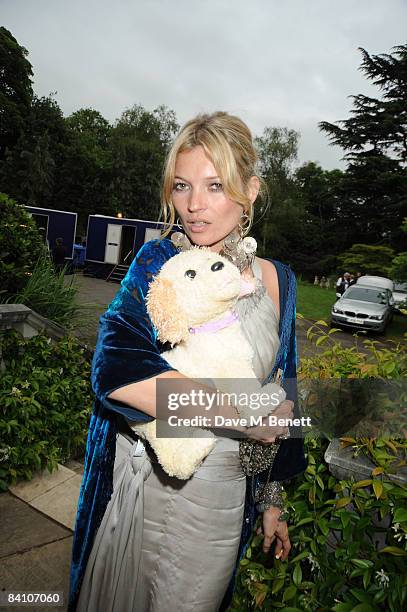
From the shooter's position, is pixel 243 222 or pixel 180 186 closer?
pixel 180 186

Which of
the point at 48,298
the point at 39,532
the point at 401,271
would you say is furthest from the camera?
the point at 401,271

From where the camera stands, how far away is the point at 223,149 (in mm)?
1395

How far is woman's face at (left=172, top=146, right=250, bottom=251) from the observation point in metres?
1.42

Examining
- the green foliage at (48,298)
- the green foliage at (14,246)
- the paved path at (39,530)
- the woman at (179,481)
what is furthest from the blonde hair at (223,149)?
the green foliage at (48,298)

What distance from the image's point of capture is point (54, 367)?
4172 millimetres

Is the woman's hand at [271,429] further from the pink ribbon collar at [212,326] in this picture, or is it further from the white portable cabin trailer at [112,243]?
the white portable cabin trailer at [112,243]

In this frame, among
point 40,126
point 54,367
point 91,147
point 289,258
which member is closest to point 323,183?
point 289,258

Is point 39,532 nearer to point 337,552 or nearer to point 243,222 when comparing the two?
point 337,552

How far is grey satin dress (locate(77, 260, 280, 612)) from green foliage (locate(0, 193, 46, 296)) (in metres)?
3.52

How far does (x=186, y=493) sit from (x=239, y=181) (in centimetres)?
104

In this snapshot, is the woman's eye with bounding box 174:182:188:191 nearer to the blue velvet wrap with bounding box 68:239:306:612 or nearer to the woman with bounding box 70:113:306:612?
the woman with bounding box 70:113:306:612

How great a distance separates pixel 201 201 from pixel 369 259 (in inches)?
1249

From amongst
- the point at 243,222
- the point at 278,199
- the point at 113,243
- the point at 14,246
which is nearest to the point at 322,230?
the point at 278,199

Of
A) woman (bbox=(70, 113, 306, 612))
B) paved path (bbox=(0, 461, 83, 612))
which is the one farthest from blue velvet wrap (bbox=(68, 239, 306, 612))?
paved path (bbox=(0, 461, 83, 612))
